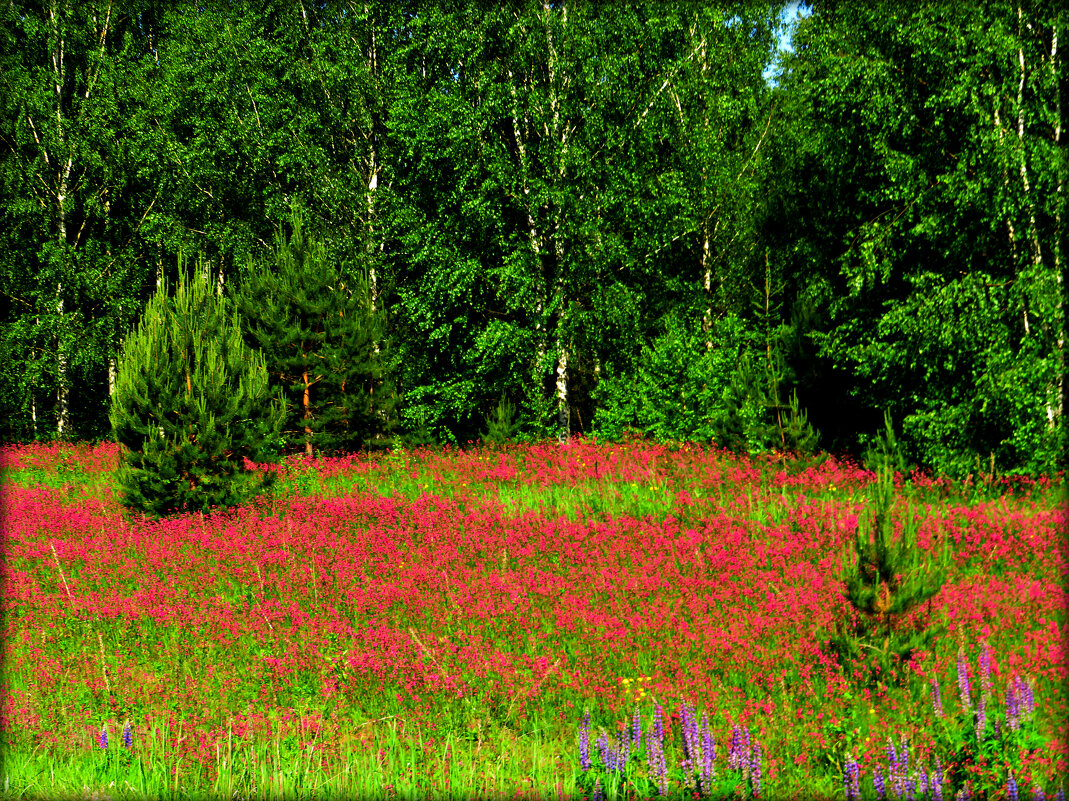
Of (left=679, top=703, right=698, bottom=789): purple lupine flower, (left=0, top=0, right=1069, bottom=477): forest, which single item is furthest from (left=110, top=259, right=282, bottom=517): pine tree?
(left=679, top=703, right=698, bottom=789): purple lupine flower

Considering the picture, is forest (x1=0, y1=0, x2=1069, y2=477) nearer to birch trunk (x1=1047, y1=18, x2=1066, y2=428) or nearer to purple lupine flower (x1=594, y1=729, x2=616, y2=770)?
birch trunk (x1=1047, y1=18, x2=1066, y2=428)

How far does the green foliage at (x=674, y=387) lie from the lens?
57.6ft

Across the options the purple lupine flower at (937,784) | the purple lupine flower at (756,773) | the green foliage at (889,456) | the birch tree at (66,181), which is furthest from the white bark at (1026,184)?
the birch tree at (66,181)

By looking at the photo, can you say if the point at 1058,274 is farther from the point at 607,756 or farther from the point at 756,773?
the point at 607,756

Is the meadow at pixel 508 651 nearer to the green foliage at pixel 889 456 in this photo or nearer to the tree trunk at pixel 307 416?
the green foliage at pixel 889 456

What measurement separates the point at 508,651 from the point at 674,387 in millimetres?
13037

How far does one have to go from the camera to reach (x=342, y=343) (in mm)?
17047

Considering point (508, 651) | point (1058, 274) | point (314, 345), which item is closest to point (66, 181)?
point (314, 345)

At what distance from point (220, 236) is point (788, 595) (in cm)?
2200

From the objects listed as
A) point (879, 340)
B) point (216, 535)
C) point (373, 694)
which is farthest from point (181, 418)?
point (879, 340)

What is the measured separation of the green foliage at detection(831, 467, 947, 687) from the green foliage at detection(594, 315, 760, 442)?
35.4 feet

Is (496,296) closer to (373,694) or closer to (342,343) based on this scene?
(342,343)

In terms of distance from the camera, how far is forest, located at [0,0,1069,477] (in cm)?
1292

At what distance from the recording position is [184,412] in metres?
11.4
